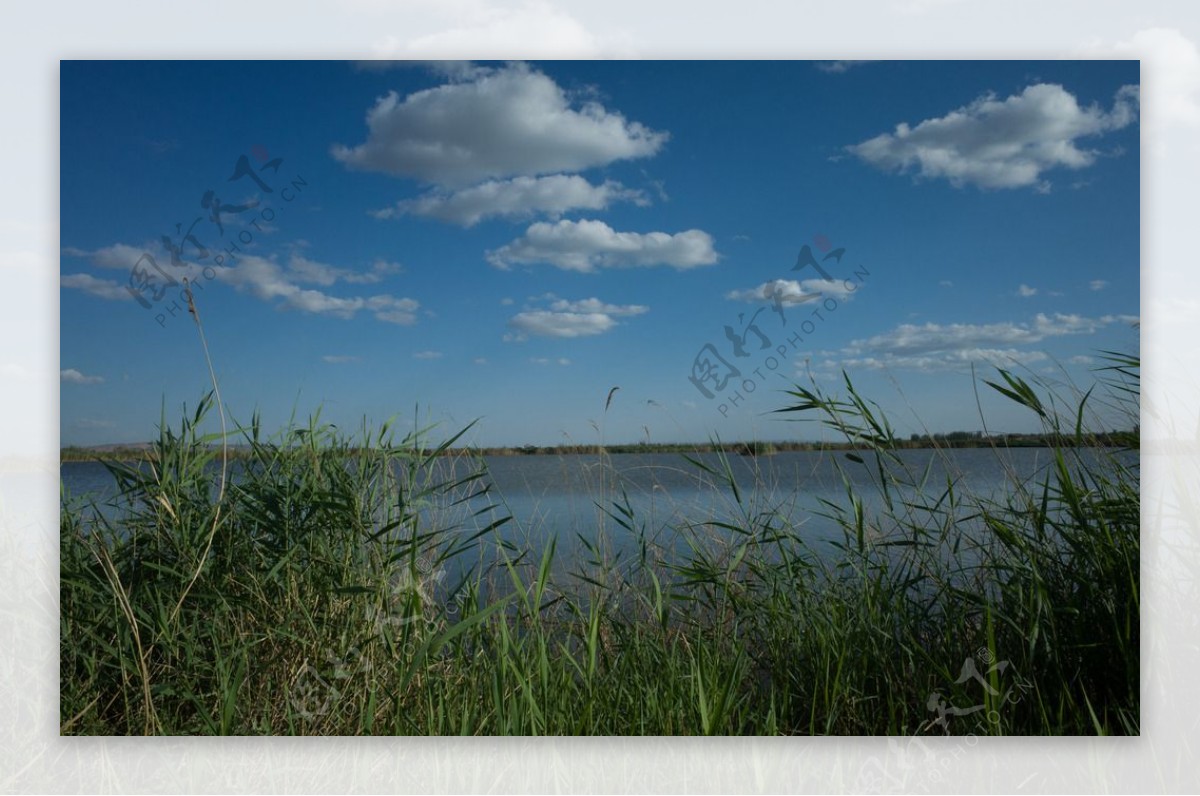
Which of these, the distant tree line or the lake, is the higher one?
the distant tree line

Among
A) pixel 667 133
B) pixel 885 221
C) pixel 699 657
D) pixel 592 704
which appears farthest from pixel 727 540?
pixel 667 133

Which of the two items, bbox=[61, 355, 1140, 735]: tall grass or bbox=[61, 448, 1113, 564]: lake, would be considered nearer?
bbox=[61, 355, 1140, 735]: tall grass

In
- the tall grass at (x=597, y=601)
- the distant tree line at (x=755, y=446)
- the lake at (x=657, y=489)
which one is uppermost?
the distant tree line at (x=755, y=446)

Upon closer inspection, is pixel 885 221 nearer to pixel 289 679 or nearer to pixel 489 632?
pixel 489 632

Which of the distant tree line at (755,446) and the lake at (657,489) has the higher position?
the distant tree line at (755,446)

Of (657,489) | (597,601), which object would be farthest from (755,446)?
(597,601)

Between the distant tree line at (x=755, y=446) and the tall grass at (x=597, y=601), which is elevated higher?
the distant tree line at (x=755, y=446)

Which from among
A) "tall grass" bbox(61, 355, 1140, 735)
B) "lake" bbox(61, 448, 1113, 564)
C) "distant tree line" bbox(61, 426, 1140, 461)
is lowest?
"tall grass" bbox(61, 355, 1140, 735)

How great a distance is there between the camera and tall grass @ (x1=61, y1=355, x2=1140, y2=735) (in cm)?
231

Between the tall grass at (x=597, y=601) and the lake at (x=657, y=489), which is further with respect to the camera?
the lake at (x=657, y=489)

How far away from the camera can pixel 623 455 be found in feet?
8.48

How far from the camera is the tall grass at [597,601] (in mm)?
2314

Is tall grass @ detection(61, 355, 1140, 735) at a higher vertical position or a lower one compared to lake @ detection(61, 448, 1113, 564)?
lower

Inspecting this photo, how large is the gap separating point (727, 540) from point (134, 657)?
5.39 ft
